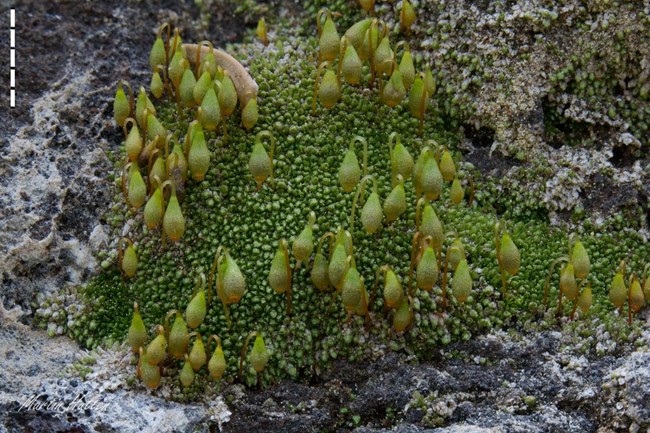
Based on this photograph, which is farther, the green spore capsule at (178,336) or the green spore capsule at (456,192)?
the green spore capsule at (456,192)

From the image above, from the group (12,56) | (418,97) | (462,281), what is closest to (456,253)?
(462,281)

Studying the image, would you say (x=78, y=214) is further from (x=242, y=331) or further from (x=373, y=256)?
(x=373, y=256)

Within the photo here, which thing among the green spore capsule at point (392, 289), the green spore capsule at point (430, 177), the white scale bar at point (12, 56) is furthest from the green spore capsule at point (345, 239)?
the white scale bar at point (12, 56)

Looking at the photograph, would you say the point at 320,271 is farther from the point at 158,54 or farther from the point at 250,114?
the point at 158,54

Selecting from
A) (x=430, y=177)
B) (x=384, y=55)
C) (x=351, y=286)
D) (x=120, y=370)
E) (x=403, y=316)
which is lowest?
(x=120, y=370)

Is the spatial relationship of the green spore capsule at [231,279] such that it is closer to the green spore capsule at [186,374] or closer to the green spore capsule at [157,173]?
the green spore capsule at [186,374]

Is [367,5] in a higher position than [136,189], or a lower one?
higher

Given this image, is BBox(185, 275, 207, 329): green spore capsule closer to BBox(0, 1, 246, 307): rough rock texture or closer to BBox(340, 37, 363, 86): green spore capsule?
BBox(0, 1, 246, 307): rough rock texture
